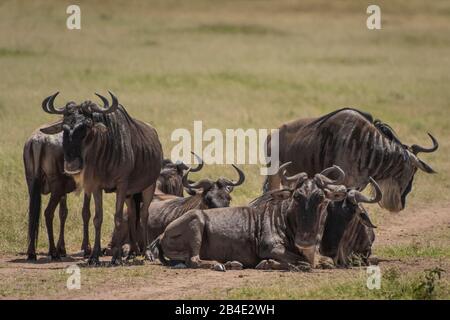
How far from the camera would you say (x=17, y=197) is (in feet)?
Answer: 55.6

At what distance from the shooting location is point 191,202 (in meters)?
15.0

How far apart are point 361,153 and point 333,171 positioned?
3.95ft

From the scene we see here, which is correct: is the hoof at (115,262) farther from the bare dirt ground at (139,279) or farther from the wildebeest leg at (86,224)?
the wildebeest leg at (86,224)

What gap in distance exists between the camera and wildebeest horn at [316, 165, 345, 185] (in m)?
12.9

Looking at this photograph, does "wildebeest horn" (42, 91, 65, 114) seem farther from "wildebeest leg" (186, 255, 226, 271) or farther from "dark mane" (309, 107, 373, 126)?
"dark mane" (309, 107, 373, 126)

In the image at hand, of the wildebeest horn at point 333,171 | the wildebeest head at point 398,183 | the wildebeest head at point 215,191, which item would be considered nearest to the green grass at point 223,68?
the wildebeest head at point 215,191

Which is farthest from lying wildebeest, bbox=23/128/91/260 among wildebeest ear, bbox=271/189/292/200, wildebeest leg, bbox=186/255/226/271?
wildebeest ear, bbox=271/189/292/200

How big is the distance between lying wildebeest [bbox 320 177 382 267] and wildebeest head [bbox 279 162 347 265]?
1.02 ft

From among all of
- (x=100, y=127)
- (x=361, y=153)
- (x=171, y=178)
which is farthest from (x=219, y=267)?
(x=171, y=178)

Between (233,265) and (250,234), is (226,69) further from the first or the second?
(233,265)

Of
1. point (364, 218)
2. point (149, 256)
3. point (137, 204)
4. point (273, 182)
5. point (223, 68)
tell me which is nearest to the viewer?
point (364, 218)
